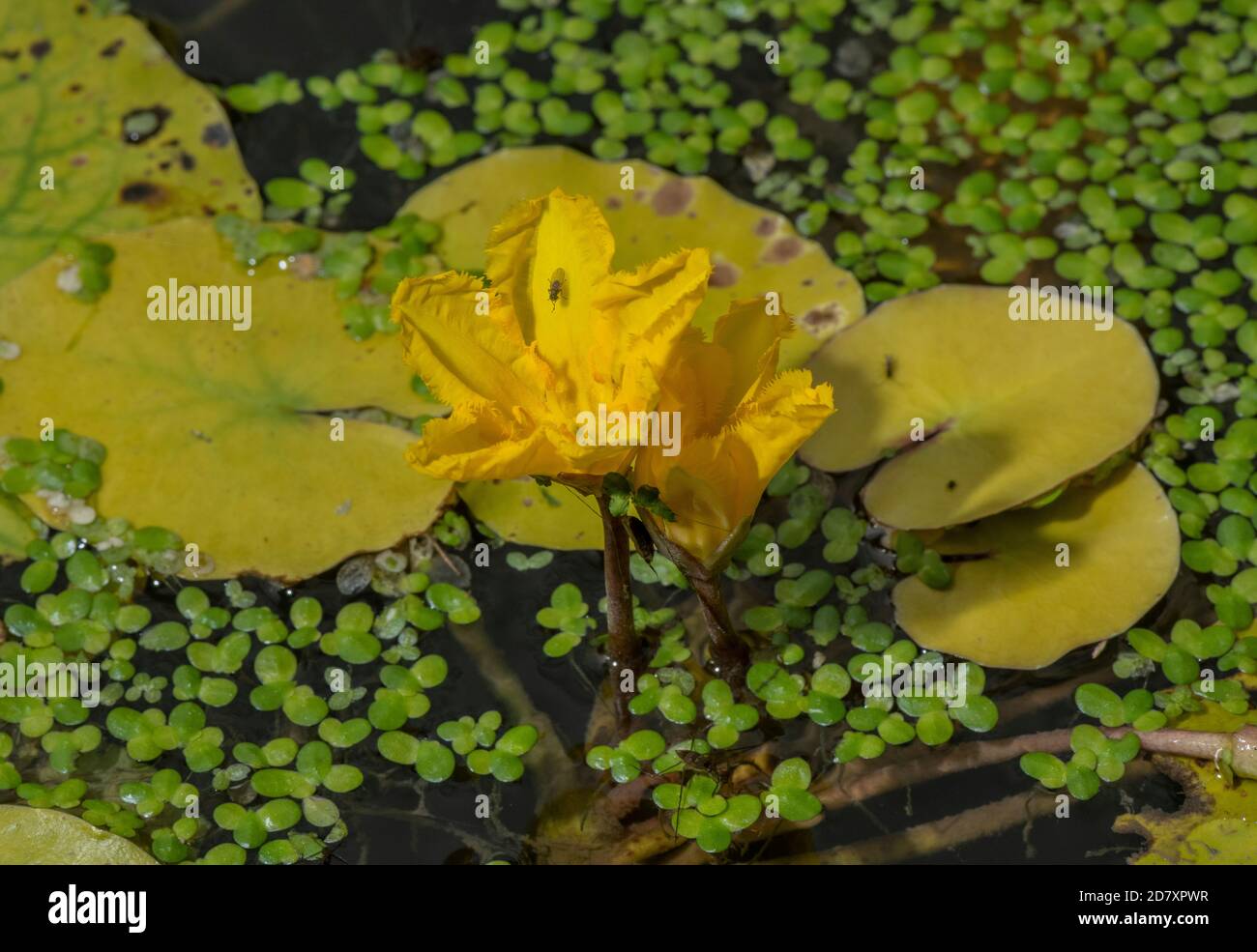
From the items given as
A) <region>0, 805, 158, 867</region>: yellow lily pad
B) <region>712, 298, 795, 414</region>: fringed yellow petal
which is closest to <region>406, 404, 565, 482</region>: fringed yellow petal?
<region>712, 298, 795, 414</region>: fringed yellow petal

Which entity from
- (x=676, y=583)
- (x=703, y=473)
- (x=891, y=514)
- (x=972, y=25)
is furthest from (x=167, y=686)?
(x=972, y=25)

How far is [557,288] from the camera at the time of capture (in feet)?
6.50

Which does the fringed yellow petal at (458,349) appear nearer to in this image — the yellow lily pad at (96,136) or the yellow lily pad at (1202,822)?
the yellow lily pad at (1202,822)

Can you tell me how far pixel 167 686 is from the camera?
2562mm

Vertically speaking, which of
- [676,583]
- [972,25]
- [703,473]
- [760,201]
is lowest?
[676,583]

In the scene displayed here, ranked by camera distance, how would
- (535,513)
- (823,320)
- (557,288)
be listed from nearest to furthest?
(557,288) → (535,513) → (823,320)

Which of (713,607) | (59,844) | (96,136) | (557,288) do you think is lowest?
(59,844)

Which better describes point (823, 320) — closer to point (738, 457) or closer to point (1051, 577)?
point (1051, 577)

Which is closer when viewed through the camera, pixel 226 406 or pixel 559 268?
Result: pixel 559 268

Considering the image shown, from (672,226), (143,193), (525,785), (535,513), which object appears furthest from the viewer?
(143,193)

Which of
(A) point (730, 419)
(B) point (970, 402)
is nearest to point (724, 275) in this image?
(B) point (970, 402)

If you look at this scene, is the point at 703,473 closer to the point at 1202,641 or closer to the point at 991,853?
the point at 991,853

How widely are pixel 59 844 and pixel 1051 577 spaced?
1750 millimetres

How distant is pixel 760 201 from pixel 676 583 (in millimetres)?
1027
